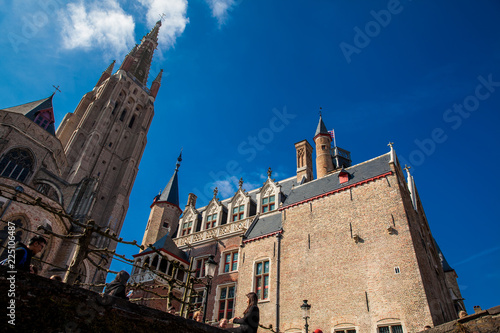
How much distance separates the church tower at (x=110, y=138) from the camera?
129 feet

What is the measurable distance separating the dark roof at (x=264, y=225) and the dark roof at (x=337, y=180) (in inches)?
51.2

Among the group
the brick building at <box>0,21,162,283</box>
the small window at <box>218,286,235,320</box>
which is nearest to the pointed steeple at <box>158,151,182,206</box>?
the brick building at <box>0,21,162,283</box>

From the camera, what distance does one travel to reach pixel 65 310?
4473 millimetres

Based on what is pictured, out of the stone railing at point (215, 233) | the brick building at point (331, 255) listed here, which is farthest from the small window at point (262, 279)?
the stone railing at point (215, 233)

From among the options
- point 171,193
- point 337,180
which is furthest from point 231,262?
point 171,193

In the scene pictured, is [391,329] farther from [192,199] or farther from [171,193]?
[171,193]

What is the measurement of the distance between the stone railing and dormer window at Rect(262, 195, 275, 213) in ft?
3.46

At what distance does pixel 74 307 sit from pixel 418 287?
39.8 feet

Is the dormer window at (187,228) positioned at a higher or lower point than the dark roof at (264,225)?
higher

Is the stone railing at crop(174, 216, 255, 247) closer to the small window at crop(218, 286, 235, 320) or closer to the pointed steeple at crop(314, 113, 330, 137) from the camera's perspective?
the small window at crop(218, 286, 235, 320)

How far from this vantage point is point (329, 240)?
1550 centimetres

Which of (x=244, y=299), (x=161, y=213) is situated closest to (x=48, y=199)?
(x=161, y=213)

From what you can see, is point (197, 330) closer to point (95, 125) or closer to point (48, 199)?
point (48, 199)

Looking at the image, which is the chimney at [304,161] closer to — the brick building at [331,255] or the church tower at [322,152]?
the brick building at [331,255]
